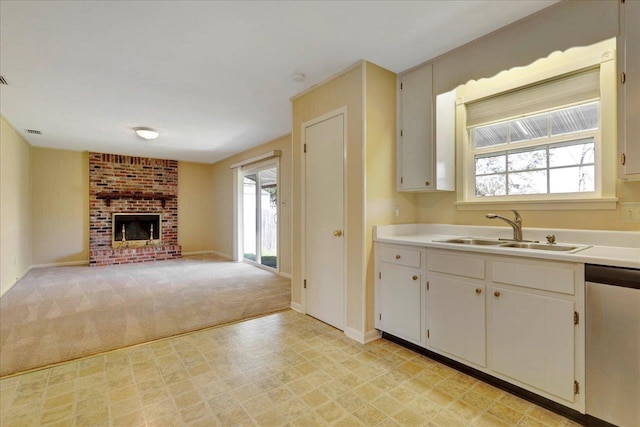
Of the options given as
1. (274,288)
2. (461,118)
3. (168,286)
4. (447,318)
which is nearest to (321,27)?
(461,118)

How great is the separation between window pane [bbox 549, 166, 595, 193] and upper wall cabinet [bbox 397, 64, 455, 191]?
29.6 inches

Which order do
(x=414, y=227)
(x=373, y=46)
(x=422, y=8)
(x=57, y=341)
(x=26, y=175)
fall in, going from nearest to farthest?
(x=422, y=8)
(x=373, y=46)
(x=57, y=341)
(x=414, y=227)
(x=26, y=175)

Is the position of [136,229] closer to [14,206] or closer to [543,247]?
[14,206]

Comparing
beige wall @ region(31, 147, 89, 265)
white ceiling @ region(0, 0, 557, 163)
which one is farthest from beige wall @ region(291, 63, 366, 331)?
beige wall @ region(31, 147, 89, 265)

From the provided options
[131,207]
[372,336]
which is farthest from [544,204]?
[131,207]

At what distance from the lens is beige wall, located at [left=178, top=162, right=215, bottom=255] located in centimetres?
781

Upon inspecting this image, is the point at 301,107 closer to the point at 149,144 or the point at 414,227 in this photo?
the point at 414,227

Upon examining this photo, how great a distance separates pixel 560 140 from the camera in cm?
224

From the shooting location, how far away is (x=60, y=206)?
6352mm

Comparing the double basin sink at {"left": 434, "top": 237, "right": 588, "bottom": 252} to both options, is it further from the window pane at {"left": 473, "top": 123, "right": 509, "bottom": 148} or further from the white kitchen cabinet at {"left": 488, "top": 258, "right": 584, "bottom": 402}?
the window pane at {"left": 473, "top": 123, "right": 509, "bottom": 148}

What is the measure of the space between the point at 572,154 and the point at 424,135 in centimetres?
108

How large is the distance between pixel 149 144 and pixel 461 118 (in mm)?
5719

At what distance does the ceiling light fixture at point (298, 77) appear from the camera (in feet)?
9.52

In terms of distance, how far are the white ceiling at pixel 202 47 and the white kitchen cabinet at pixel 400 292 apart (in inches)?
66.6
